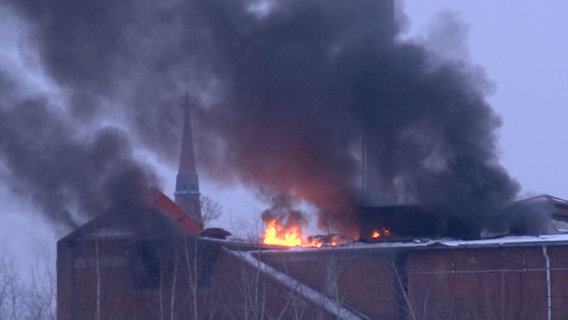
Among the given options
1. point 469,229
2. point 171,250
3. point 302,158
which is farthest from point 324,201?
point 171,250

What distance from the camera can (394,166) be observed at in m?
40.7

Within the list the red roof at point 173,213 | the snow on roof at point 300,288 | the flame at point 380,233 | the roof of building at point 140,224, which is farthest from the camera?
the flame at point 380,233

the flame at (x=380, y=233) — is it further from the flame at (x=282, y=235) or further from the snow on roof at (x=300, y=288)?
the snow on roof at (x=300, y=288)

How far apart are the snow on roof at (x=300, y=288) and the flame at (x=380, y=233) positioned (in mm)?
5601

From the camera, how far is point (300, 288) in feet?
102

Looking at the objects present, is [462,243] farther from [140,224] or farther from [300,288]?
[140,224]

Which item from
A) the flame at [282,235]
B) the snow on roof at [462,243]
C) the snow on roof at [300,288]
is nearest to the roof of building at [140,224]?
the snow on roof at [300,288]

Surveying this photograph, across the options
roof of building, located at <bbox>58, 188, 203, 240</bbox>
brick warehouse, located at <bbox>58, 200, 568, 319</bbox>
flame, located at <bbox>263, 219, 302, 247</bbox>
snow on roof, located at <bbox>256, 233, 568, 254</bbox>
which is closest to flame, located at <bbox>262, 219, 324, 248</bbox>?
flame, located at <bbox>263, 219, 302, 247</bbox>

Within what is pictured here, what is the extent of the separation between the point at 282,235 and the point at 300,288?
26.8 feet

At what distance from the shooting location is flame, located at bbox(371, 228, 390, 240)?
38375 millimetres

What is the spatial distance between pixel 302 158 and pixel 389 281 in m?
7.50

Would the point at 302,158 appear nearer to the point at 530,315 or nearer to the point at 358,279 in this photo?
the point at 358,279

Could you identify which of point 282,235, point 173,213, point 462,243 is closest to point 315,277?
point 462,243

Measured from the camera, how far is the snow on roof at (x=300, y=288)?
99.9ft
